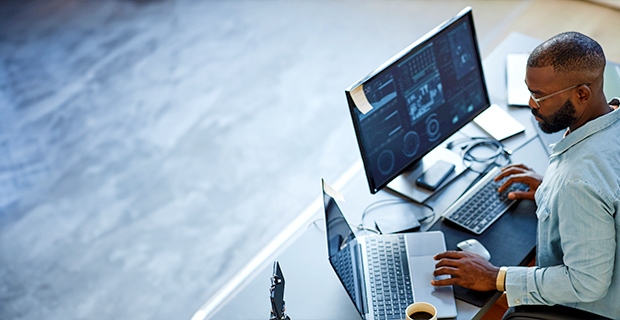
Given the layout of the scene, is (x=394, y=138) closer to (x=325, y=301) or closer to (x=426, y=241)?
(x=426, y=241)

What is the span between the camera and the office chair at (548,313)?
1508 millimetres

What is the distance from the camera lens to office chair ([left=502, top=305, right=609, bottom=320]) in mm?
1508

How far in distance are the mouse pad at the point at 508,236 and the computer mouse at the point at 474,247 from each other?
5 centimetres

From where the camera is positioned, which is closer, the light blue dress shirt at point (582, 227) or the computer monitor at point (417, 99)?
the light blue dress shirt at point (582, 227)

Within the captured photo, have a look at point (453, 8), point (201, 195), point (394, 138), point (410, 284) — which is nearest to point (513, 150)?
point (394, 138)

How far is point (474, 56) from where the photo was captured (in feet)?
6.65

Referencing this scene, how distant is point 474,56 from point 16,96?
3.87 metres

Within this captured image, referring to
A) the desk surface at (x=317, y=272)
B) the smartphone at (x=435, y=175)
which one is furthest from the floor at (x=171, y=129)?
the smartphone at (x=435, y=175)

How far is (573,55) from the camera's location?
1.43 meters

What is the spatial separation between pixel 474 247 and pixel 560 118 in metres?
0.46

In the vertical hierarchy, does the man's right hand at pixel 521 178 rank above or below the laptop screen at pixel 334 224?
below

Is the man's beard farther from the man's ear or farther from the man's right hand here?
the man's right hand

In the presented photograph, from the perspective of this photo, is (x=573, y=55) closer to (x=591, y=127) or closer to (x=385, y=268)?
(x=591, y=127)

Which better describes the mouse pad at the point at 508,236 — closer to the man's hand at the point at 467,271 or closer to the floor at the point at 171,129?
the man's hand at the point at 467,271
